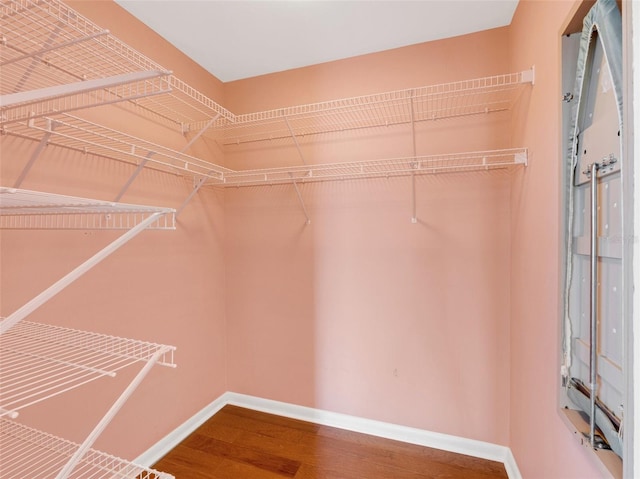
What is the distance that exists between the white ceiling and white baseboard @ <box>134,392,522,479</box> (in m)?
2.36

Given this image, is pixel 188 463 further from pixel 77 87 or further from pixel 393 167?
pixel 393 167

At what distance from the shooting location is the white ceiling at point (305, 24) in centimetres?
150

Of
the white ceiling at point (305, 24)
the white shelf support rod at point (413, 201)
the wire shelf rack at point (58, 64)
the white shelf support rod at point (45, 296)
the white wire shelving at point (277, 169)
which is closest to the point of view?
the white shelf support rod at point (45, 296)

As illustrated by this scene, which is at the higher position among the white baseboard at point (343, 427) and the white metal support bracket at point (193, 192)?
the white metal support bracket at point (193, 192)

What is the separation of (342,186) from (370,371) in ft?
4.01

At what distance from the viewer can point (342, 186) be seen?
196cm

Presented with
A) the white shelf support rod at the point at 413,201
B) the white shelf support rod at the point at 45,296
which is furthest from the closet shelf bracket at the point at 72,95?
the white shelf support rod at the point at 413,201

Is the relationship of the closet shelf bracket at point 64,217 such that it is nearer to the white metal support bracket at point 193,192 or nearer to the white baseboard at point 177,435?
the white metal support bracket at point 193,192

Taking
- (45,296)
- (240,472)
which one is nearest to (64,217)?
(45,296)

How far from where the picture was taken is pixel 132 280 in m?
1.58

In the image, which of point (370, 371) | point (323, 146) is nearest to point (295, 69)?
point (323, 146)

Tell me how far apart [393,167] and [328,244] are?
65 centimetres

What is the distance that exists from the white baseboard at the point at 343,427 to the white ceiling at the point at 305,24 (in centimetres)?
236

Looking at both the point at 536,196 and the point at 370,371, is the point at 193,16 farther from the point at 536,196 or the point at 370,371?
the point at 370,371
